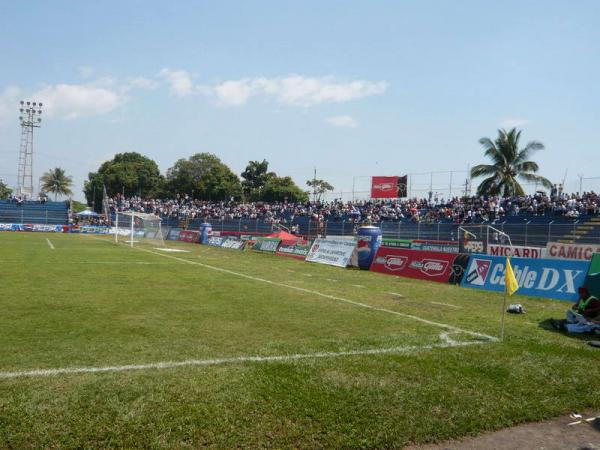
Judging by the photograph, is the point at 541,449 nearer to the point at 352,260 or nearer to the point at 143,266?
the point at 143,266

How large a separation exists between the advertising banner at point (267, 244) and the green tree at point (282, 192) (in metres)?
54.4

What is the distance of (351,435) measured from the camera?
4109 millimetres

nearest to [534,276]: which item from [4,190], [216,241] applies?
[216,241]

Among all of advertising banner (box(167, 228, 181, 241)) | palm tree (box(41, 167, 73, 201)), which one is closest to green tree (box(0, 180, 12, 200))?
palm tree (box(41, 167, 73, 201))

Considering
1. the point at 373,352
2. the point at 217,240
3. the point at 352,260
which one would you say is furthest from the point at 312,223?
the point at 373,352

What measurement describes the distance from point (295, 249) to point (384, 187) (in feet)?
76.5

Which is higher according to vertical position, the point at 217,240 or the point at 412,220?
the point at 412,220

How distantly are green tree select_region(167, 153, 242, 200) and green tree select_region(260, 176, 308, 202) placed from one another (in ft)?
24.4

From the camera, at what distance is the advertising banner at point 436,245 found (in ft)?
93.9

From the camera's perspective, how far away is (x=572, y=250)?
68.8ft

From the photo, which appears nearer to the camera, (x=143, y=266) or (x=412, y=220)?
(x=143, y=266)

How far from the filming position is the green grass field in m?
4.10

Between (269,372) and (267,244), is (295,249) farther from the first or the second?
(269,372)

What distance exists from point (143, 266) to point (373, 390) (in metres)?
16.4
